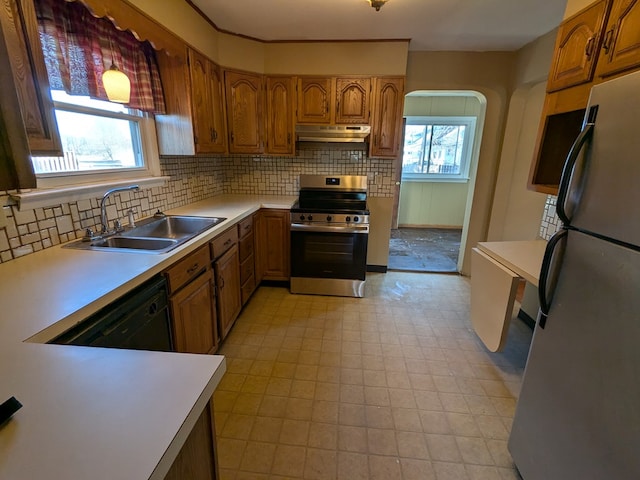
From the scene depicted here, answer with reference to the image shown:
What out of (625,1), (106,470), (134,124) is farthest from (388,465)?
(134,124)

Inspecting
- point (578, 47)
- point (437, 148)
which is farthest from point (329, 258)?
point (437, 148)

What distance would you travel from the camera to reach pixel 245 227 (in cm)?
280

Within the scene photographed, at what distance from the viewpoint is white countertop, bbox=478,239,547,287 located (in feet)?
5.74

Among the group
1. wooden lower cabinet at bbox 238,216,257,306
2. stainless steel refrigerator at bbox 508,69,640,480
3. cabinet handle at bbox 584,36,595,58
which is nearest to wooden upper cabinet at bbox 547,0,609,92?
cabinet handle at bbox 584,36,595,58

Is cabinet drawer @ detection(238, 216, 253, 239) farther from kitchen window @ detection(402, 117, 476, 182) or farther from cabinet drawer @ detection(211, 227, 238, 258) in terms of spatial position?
kitchen window @ detection(402, 117, 476, 182)

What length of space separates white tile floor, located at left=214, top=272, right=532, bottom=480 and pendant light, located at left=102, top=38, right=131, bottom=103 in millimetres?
1854

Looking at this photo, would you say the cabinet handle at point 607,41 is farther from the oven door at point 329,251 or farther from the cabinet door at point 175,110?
the cabinet door at point 175,110

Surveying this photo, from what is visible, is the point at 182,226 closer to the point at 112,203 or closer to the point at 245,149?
the point at 112,203

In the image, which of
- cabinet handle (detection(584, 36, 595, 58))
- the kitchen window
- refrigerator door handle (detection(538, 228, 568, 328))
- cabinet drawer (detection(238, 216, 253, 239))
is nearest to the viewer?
refrigerator door handle (detection(538, 228, 568, 328))

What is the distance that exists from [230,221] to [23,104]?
1422 mm

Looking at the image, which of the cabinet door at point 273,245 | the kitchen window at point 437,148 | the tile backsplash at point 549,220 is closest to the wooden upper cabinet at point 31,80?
the cabinet door at point 273,245

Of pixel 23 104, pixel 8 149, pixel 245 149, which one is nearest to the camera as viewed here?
pixel 8 149

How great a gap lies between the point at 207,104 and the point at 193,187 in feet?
2.65

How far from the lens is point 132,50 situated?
2.09 m
